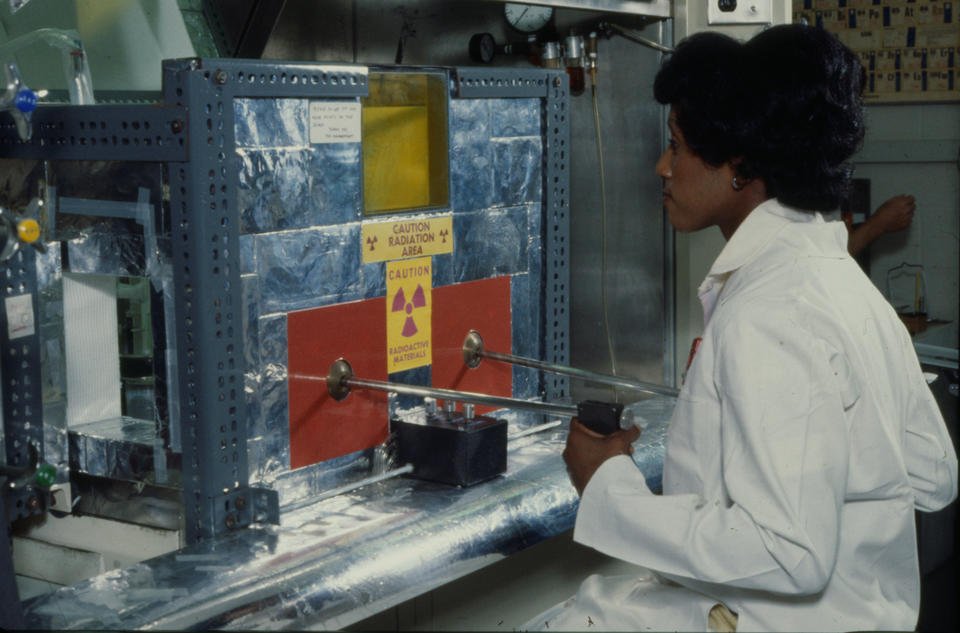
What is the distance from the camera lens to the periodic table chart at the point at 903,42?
3.90m

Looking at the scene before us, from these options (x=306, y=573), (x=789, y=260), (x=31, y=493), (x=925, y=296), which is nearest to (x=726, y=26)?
(x=789, y=260)

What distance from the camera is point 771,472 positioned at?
107 centimetres

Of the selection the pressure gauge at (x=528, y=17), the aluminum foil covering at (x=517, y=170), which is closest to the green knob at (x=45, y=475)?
the aluminum foil covering at (x=517, y=170)

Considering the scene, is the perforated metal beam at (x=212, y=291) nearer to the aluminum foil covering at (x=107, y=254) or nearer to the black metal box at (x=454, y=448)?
the aluminum foil covering at (x=107, y=254)

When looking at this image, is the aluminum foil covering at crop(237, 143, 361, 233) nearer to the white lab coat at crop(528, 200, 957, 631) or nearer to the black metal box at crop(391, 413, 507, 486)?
the black metal box at crop(391, 413, 507, 486)

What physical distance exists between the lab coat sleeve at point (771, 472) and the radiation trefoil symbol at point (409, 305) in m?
0.70

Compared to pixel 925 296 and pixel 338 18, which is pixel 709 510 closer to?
pixel 338 18

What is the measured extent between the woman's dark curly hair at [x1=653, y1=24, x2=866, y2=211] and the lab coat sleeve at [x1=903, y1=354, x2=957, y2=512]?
266 mm

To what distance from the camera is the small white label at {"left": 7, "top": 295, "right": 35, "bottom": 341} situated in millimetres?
1536

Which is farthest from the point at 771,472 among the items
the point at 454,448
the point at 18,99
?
the point at 18,99

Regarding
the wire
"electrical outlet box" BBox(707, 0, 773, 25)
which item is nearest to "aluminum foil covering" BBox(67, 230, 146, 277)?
the wire

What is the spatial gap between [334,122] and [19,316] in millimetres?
537

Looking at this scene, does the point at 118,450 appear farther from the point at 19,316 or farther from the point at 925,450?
the point at 925,450

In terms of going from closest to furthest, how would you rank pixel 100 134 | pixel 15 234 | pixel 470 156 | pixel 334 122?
pixel 15 234, pixel 100 134, pixel 334 122, pixel 470 156
